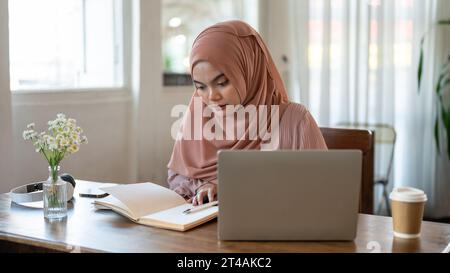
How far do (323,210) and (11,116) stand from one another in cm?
179

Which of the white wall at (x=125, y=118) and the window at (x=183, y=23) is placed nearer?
the white wall at (x=125, y=118)

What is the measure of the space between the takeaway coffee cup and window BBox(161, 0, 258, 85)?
8.48ft

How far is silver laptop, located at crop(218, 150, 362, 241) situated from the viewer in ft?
4.47

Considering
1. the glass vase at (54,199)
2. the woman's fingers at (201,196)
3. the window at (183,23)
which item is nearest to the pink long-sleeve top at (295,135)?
the woman's fingers at (201,196)

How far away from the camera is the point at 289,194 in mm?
1382

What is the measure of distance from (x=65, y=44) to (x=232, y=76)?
1.74 metres

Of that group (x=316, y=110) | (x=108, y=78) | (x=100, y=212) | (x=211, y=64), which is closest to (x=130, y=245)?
(x=100, y=212)

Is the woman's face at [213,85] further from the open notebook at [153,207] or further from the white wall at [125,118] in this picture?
the white wall at [125,118]

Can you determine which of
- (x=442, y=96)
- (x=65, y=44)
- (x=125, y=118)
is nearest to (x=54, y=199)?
(x=65, y=44)

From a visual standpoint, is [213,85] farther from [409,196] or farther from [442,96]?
[442,96]

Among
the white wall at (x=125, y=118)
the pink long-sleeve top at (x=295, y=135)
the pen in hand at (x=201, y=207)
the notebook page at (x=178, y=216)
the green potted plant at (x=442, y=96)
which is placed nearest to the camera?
the notebook page at (x=178, y=216)

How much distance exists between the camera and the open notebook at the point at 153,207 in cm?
158

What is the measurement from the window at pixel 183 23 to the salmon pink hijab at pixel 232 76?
188cm

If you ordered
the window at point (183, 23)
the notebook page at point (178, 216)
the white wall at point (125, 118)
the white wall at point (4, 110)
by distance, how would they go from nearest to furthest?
the notebook page at point (178, 216)
the white wall at point (4, 110)
the white wall at point (125, 118)
the window at point (183, 23)
